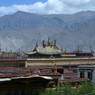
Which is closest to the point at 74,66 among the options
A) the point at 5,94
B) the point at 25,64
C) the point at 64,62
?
the point at 64,62

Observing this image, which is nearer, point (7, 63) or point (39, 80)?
point (39, 80)

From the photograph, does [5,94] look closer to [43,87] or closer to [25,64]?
[43,87]

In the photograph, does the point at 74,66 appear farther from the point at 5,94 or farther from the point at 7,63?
the point at 5,94

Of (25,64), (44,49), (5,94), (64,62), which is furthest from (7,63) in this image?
(5,94)

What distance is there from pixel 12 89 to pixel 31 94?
509 mm

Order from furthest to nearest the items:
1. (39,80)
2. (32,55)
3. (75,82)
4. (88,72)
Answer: (32,55) → (88,72) → (75,82) → (39,80)

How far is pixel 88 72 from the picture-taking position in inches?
2195

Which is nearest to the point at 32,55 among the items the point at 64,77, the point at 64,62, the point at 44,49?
the point at 44,49

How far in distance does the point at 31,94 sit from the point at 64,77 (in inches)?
979

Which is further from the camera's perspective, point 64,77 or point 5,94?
point 64,77

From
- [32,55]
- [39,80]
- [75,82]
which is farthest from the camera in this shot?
[32,55]

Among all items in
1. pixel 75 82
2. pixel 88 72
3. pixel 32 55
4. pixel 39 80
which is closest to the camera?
pixel 39 80

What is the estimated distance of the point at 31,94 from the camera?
13.2m

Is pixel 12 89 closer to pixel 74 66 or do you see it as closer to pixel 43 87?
pixel 43 87
